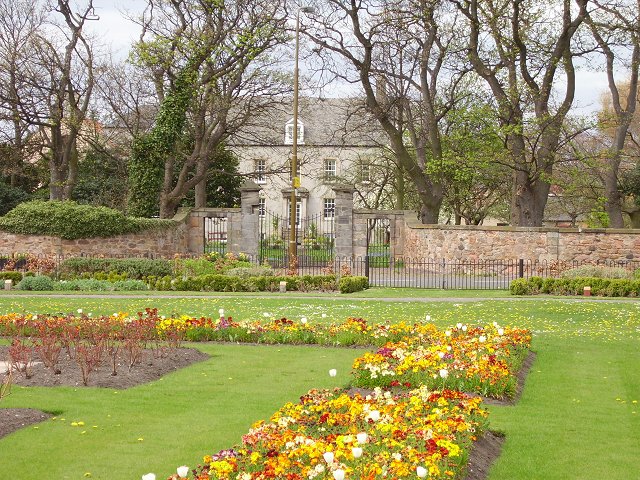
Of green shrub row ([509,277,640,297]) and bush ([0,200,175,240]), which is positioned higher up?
bush ([0,200,175,240])

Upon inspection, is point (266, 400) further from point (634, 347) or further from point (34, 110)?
point (34, 110)

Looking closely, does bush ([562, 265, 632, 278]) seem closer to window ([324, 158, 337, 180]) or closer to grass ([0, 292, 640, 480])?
grass ([0, 292, 640, 480])

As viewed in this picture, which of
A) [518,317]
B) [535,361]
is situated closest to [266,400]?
[535,361]

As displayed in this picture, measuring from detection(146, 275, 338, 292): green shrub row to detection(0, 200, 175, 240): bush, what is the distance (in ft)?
25.7

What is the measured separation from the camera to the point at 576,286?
23.4 m

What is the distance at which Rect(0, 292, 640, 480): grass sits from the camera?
7176mm

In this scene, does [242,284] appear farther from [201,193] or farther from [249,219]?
[201,193]

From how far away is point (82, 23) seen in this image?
37.7 m

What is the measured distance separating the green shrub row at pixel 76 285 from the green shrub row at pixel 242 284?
2.64ft

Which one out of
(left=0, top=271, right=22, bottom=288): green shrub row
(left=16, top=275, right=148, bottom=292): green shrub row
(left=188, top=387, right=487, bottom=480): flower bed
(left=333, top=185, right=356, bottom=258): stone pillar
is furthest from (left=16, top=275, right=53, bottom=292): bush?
(left=188, top=387, right=487, bottom=480): flower bed

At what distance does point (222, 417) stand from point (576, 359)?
6132 millimetres

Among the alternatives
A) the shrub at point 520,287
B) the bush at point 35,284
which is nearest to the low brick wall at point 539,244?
the shrub at point 520,287

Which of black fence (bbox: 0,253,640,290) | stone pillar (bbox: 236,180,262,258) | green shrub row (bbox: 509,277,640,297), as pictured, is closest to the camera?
green shrub row (bbox: 509,277,640,297)

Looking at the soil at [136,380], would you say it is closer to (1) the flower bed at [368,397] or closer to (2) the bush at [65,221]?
(1) the flower bed at [368,397]
